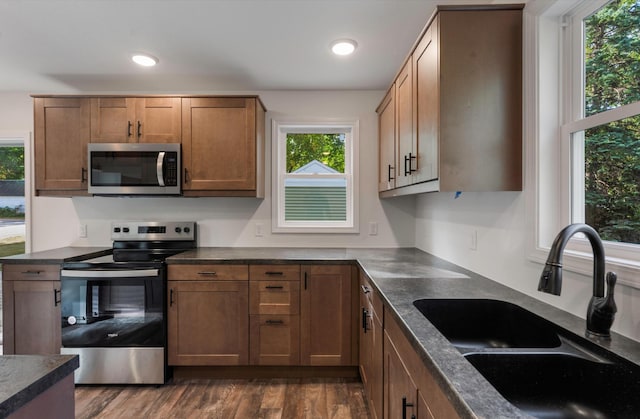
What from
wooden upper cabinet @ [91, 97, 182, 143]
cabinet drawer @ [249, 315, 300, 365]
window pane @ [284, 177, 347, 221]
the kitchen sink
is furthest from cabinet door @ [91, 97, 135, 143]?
the kitchen sink

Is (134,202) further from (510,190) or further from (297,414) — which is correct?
(510,190)

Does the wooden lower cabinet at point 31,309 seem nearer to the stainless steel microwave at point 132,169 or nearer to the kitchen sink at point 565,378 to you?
the stainless steel microwave at point 132,169

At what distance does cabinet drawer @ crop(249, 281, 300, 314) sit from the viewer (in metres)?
2.30

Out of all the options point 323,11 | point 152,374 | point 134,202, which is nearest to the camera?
point 323,11

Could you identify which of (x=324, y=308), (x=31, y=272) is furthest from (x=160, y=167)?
(x=324, y=308)

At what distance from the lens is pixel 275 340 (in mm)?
2303

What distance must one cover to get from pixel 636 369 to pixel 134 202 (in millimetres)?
3342

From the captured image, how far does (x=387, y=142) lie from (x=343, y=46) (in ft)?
2.53

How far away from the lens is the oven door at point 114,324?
2195 millimetres

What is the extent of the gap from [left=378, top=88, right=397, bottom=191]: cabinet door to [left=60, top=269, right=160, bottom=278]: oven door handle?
188cm

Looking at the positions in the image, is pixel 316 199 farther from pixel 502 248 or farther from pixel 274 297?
pixel 502 248

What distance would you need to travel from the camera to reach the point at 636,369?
0.78 metres

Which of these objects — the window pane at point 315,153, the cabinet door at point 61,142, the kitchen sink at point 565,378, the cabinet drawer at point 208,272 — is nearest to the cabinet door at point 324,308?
the cabinet drawer at point 208,272

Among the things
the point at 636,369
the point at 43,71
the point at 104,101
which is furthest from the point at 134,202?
the point at 636,369
